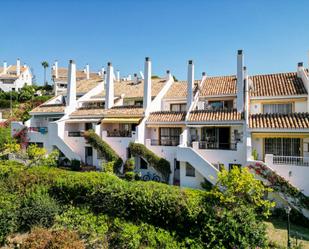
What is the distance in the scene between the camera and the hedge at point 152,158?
33.7m

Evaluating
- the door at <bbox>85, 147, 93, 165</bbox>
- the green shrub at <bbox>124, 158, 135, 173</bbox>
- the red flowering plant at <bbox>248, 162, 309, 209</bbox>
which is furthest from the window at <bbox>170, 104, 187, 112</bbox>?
the red flowering plant at <bbox>248, 162, 309, 209</bbox>

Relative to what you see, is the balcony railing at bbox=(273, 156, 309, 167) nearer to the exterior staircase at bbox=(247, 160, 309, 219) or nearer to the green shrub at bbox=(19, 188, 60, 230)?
the exterior staircase at bbox=(247, 160, 309, 219)

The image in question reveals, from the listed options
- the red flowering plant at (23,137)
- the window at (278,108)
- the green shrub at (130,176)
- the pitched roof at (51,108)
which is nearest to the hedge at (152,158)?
the green shrub at (130,176)

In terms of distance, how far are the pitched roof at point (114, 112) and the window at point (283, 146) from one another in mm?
17522

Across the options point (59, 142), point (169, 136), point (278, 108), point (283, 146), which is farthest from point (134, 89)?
point (283, 146)

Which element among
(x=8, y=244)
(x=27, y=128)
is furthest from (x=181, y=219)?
(x=27, y=128)

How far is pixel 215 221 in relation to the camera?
18516mm

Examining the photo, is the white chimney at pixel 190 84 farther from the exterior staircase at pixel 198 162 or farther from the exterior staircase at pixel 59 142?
the exterior staircase at pixel 59 142

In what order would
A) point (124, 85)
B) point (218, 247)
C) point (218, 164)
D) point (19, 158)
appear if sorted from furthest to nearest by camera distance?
point (124, 85), point (19, 158), point (218, 164), point (218, 247)

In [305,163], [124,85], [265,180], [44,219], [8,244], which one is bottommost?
[8,244]

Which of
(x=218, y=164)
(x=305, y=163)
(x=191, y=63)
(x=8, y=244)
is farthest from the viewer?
(x=191, y=63)

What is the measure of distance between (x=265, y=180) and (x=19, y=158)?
116ft

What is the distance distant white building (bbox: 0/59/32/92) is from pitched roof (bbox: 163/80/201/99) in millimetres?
77042

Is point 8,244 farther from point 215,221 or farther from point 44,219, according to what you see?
point 215,221
